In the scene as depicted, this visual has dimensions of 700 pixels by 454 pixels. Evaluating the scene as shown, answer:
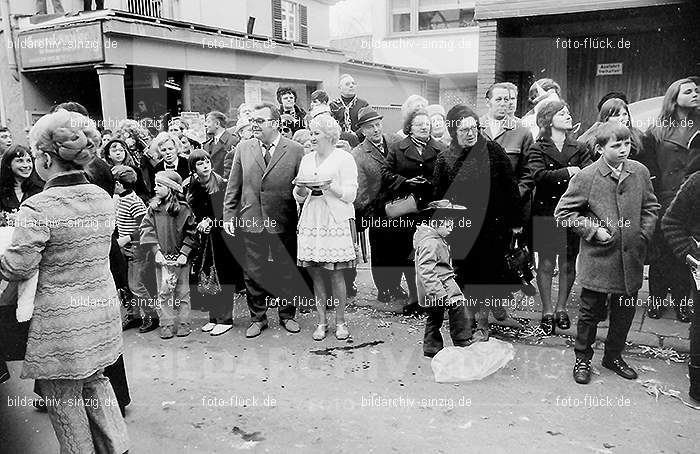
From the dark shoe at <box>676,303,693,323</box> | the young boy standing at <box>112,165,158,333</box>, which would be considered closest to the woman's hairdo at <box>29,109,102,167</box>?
the young boy standing at <box>112,165,158,333</box>

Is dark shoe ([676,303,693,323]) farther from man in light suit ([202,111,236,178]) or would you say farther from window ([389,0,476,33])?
window ([389,0,476,33])

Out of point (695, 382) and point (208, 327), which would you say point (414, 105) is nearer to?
point (208, 327)

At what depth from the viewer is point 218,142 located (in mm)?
7070

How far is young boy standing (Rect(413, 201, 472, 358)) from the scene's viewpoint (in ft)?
14.7

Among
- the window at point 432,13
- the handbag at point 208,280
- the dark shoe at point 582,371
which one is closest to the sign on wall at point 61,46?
the handbag at point 208,280

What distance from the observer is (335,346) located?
A: 16.4 ft

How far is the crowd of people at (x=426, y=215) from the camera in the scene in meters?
4.15

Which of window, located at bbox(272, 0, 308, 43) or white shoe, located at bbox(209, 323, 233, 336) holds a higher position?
window, located at bbox(272, 0, 308, 43)

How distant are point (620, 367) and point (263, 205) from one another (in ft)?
11.0

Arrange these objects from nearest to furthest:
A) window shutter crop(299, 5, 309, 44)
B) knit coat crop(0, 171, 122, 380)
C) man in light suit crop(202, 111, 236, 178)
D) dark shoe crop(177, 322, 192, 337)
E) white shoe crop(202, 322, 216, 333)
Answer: knit coat crop(0, 171, 122, 380), dark shoe crop(177, 322, 192, 337), white shoe crop(202, 322, 216, 333), man in light suit crop(202, 111, 236, 178), window shutter crop(299, 5, 309, 44)

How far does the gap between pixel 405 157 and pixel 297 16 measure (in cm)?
1740

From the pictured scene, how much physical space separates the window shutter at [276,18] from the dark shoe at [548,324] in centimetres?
1698

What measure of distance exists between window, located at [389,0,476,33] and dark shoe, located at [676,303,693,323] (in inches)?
645

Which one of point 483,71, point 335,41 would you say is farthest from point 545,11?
point 335,41
